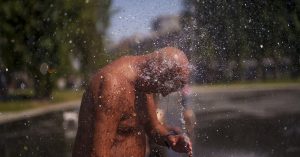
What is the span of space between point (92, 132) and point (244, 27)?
2.21 meters

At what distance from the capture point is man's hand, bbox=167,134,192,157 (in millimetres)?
2309

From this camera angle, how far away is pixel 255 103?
480cm

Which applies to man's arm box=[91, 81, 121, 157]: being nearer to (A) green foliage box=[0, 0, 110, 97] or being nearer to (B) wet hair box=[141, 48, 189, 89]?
(B) wet hair box=[141, 48, 189, 89]

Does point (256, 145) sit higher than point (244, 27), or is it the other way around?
point (244, 27)

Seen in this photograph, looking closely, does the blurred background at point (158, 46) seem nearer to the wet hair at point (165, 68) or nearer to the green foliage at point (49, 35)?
the green foliage at point (49, 35)

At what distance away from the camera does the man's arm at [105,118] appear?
6.95ft

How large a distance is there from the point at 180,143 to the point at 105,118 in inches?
15.2

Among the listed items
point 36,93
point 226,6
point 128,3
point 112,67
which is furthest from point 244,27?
point 112,67

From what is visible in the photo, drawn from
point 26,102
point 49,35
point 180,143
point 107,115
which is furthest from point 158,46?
point 26,102

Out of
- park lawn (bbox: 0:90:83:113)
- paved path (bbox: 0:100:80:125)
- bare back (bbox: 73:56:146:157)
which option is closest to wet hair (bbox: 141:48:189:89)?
bare back (bbox: 73:56:146:157)

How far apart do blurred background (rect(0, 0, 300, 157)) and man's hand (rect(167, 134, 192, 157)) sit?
2.23ft

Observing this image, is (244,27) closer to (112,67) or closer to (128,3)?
(128,3)

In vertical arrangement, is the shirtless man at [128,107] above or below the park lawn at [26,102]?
above

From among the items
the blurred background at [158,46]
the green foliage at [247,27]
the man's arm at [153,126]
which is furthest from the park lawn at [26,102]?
the man's arm at [153,126]
